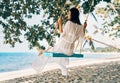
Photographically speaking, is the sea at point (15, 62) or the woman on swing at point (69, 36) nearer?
the woman on swing at point (69, 36)

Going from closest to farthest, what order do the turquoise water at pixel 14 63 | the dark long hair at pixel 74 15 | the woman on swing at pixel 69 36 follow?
the dark long hair at pixel 74 15, the woman on swing at pixel 69 36, the turquoise water at pixel 14 63

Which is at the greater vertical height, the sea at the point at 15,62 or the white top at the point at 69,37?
the white top at the point at 69,37

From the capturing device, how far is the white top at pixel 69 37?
27.7ft

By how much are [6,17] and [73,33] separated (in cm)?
568

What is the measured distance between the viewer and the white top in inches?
332

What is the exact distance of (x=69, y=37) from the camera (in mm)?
8469

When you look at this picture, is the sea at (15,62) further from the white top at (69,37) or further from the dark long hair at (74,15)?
the dark long hair at (74,15)

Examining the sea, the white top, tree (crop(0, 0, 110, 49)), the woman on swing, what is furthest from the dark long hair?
the sea

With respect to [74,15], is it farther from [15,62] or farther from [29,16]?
[15,62]

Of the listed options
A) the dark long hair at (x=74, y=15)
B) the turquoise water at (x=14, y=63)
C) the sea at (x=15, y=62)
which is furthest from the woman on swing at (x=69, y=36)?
the turquoise water at (x=14, y=63)

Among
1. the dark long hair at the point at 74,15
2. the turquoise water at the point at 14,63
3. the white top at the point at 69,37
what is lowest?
the turquoise water at the point at 14,63

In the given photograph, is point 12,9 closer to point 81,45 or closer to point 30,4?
point 30,4

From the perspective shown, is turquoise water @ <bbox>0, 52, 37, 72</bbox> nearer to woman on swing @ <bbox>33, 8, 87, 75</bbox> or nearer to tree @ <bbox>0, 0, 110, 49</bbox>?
tree @ <bbox>0, 0, 110, 49</bbox>

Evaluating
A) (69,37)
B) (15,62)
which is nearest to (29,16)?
(69,37)
